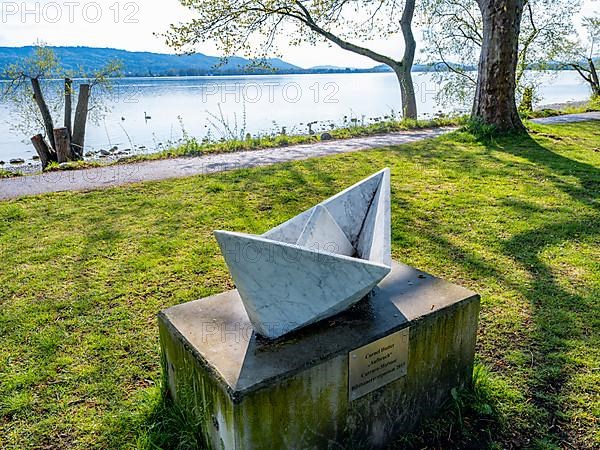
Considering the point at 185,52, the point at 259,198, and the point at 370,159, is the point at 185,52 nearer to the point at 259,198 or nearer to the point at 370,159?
the point at 370,159

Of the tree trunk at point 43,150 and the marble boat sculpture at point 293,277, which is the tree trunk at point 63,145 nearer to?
the tree trunk at point 43,150

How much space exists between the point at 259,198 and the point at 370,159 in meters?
2.62

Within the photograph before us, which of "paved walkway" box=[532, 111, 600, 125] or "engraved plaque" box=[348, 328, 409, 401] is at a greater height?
"paved walkway" box=[532, 111, 600, 125]

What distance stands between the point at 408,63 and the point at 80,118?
11.2m

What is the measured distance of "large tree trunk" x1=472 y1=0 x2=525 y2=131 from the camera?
836 centimetres

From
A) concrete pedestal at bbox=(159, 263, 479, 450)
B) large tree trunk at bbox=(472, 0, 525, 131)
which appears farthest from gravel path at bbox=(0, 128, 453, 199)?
concrete pedestal at bbox=(159, 263, 479, 450)

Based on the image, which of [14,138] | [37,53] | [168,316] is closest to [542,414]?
[168,316]

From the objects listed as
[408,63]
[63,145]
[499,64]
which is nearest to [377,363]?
[499,64]

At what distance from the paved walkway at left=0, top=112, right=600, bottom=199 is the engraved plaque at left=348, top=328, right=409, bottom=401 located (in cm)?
515

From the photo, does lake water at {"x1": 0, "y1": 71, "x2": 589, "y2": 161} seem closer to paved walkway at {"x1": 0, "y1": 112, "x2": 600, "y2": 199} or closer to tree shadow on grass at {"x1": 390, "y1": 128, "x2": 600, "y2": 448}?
paved walkway at {"x1": 0, "y1": 112, "x2": 600, "y2": 199}

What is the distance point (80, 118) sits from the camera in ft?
32.2

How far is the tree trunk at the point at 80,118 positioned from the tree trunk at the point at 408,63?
1007cm

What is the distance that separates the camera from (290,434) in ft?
5.78

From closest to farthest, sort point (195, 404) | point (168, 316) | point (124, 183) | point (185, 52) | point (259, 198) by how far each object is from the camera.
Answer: point (195, 404) → point (168, 316) → point (259, 198) → point (124, 183) → point (185, 52)
